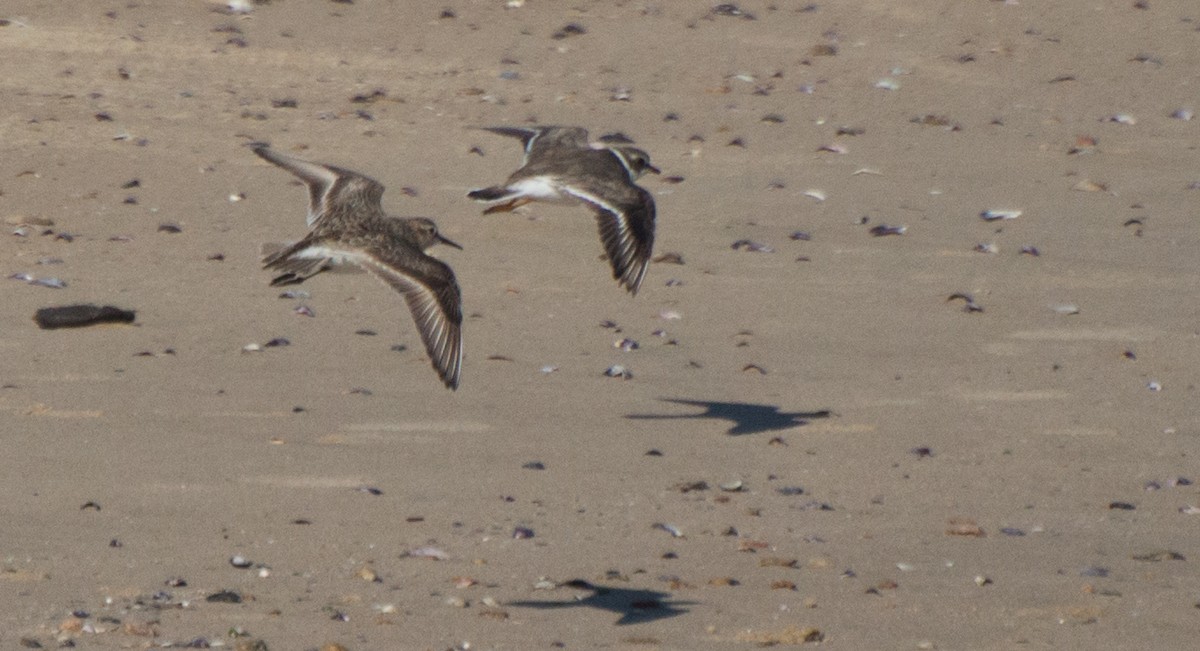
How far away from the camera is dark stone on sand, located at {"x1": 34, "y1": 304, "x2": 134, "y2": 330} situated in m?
7.48

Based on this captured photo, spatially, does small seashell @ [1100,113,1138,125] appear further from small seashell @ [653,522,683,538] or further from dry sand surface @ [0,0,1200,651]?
small seashell @ [653,522,683,538]

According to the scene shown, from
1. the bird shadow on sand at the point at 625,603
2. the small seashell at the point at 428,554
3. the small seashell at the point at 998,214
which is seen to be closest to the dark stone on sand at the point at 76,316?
the small seashell at the point at 428,554

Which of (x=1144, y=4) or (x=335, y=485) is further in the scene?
(x=1144, y=4)

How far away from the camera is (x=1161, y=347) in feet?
25.9

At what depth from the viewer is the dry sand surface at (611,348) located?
515 cm

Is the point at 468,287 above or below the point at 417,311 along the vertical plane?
below

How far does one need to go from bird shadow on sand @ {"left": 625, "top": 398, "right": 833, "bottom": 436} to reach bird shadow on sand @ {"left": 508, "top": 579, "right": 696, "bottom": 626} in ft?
5.35

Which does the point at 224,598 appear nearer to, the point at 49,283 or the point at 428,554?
the point at 428,554

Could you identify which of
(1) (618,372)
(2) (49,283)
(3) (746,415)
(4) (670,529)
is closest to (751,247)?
(1) (618,372)

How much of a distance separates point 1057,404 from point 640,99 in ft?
18.2

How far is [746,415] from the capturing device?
693 centimetres

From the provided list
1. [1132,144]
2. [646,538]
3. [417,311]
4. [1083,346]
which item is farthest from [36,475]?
[1132,144]

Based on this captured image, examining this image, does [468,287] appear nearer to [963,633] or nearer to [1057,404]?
[1057,404]

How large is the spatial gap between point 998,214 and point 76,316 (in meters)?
4.62
